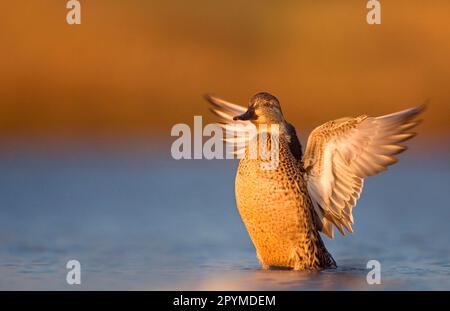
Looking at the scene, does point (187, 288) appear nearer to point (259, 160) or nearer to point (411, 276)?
point (259, 160)

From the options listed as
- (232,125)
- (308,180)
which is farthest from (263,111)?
(232,125)

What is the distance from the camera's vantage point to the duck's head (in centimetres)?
729

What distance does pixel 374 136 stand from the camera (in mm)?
7273

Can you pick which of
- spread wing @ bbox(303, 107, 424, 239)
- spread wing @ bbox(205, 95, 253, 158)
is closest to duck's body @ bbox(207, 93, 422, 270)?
spread wing @ bbox(303, 107, 424, 239)

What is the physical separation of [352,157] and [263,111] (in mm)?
707

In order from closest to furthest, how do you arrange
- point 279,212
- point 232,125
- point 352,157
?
point 279,212
point 352,157
point 232,125

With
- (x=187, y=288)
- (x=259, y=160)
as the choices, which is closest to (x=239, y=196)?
(x=259, y=160)

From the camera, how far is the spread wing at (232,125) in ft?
26.8

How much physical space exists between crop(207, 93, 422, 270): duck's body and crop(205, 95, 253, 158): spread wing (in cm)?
78

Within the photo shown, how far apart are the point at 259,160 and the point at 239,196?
29 cm

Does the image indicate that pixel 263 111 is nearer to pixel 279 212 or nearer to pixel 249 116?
pixel 249 116

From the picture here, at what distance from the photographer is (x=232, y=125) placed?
8227 mm

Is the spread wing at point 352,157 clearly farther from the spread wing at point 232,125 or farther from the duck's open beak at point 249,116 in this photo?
the spread wing at point 232,125

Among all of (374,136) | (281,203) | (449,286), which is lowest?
(449,286)
